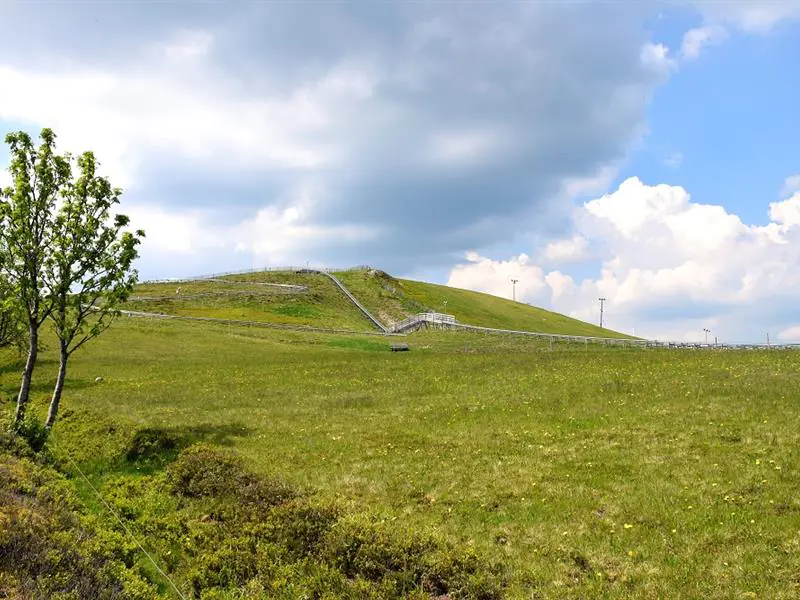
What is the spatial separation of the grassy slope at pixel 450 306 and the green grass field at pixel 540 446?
78.2m

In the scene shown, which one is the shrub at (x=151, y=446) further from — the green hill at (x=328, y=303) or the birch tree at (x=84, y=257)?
the green hill at (x=328, y=303)

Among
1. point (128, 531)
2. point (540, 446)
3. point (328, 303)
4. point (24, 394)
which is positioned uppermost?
point (328, 303)

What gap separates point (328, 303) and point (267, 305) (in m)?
13.9

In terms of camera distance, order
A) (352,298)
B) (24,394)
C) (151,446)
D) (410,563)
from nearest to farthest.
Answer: (410,563), (151,446), (24,394), (352,298)

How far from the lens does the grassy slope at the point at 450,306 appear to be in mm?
133500

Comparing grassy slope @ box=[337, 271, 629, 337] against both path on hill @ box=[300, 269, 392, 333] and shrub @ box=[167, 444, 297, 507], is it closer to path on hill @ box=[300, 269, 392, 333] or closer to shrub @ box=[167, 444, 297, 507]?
path on hill @ box=[300, 269, 392, 333]

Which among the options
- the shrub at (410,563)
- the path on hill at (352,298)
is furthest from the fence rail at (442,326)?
the shrub at (410,563)

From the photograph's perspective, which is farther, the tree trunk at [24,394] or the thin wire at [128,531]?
the tree trunk at [24,394]

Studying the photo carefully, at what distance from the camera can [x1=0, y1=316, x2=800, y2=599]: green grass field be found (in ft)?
45.9

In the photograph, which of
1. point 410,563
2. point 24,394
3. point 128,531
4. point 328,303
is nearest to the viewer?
point 410,563

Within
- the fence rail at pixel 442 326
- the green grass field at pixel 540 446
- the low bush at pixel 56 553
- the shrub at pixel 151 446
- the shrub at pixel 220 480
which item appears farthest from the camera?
the fence rail at pixel 442 326

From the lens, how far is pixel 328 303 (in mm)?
125938

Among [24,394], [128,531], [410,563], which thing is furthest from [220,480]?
[24,394]

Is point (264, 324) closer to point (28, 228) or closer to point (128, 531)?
point (28, 228)
